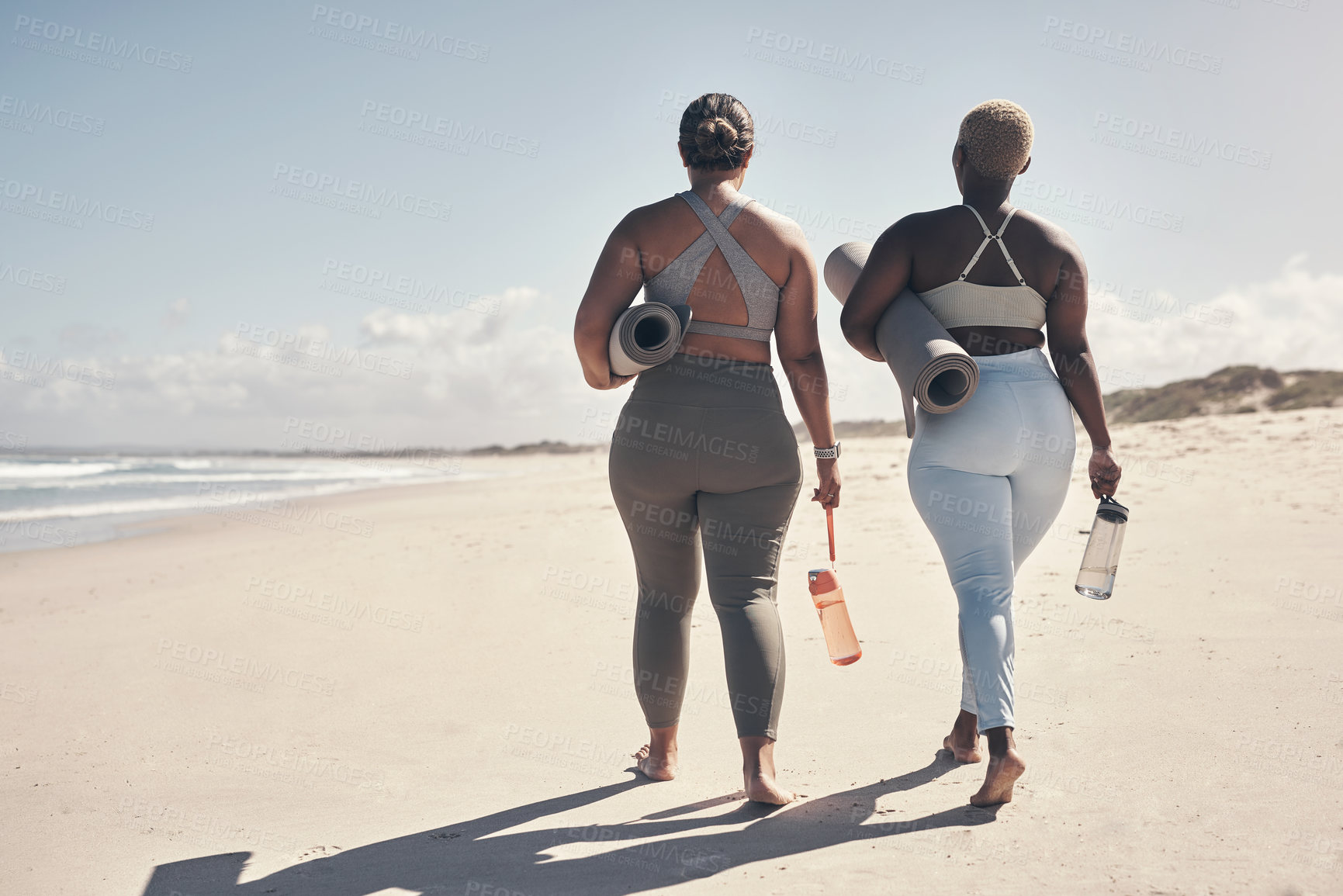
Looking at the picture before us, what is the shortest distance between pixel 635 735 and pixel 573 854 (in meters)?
1.14

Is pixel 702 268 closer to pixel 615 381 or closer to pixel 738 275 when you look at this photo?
pixel 738 275

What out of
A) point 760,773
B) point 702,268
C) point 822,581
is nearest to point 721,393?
point 702,268

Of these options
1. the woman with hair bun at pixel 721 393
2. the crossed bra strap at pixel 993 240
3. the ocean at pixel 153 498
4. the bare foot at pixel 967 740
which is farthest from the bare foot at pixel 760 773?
the ocean at pixel 153 498

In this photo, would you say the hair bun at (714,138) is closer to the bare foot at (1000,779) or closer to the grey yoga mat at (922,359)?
the grey yoga mat at (922,359)

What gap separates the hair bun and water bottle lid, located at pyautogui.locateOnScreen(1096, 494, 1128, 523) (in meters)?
1.67

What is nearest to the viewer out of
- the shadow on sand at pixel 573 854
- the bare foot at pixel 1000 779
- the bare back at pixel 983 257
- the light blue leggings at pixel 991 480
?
the shadow on sand at pixel 573 854

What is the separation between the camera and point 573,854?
2408 millimetres

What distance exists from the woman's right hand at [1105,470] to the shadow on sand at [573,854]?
1.09 meters

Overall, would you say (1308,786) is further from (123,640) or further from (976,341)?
(123,640)

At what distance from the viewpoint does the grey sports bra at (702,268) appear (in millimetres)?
2707

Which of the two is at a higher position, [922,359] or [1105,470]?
[922,359]

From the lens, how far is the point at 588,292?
2695 mm

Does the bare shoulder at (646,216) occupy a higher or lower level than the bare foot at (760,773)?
higher

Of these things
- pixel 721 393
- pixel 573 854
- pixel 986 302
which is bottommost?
pixel 573 854
